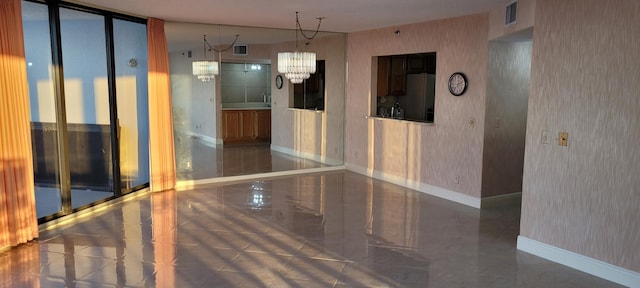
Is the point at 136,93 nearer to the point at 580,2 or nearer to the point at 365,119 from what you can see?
the point at 365,119

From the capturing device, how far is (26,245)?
4395 millimetres

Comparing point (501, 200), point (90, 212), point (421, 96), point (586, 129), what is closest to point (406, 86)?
point (421, 96)

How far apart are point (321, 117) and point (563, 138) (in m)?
5.21

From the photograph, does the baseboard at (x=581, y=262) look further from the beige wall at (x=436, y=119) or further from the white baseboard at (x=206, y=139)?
the white baseboard at (x=206, y=139)

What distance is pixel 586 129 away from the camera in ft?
12.5

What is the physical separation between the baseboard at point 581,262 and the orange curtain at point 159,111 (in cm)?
473

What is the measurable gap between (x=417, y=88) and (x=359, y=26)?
150 cm

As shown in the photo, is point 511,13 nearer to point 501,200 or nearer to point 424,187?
point 501,200

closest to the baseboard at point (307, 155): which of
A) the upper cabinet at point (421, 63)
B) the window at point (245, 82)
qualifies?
the window at point (245, 82)

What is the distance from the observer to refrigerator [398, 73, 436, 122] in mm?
7688

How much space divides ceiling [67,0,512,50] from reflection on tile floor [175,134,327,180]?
174cm

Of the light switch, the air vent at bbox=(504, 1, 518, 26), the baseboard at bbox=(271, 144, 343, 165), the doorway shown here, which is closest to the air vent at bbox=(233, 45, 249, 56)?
the baseboard at bbox=(271, 144, 343, 165)

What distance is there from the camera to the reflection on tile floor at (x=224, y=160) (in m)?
7.46

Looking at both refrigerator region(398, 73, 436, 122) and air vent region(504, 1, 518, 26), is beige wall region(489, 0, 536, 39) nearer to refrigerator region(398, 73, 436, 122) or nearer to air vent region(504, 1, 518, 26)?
air vent region(504, 1, 518, 26)
